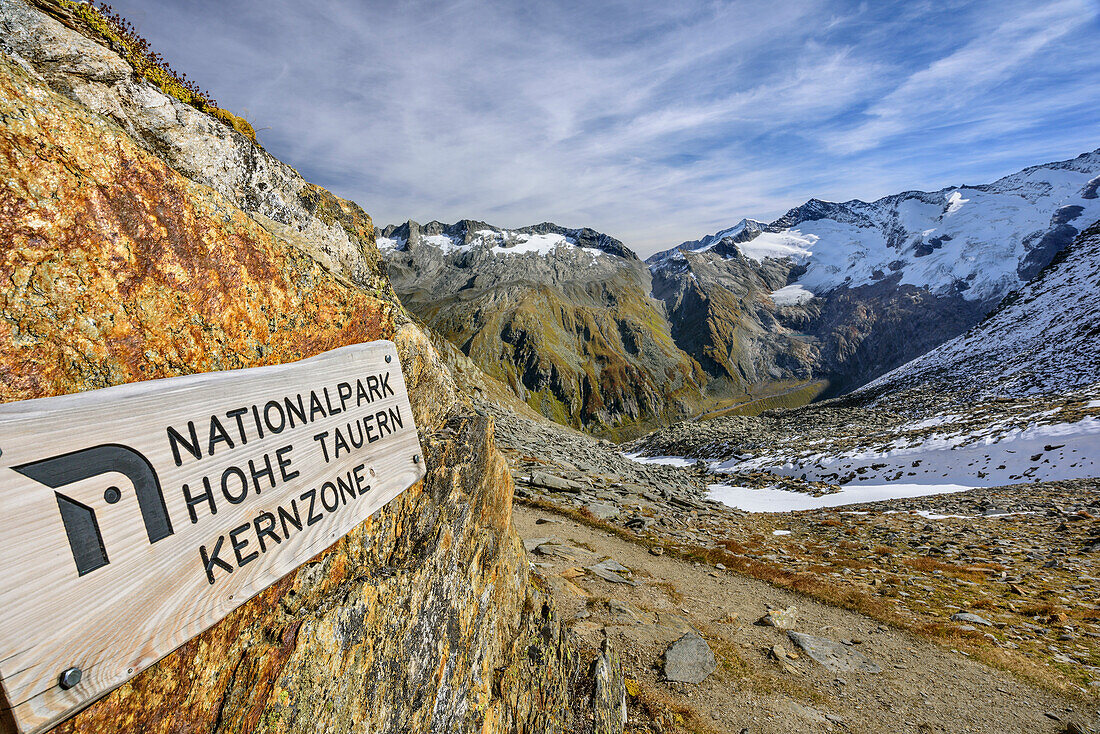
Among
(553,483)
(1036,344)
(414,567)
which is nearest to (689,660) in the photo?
(414,567)

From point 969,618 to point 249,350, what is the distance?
1841cm

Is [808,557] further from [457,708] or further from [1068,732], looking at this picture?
[457,708]

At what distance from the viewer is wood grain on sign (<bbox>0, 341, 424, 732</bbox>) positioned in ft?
6.70

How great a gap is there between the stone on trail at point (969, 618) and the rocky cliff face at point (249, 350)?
1248 cm

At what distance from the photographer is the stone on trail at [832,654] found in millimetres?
10359

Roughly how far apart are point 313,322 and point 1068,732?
14.7 metres

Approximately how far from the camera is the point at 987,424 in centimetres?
3400

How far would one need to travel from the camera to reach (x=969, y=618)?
40.7ft

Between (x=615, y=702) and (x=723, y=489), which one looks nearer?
(x=615, y=702)

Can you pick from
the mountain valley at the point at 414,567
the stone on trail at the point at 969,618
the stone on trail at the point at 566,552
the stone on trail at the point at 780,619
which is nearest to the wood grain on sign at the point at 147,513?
the mountain valley at the point at 414,567

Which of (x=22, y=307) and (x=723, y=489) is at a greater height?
(x=22, y=307)

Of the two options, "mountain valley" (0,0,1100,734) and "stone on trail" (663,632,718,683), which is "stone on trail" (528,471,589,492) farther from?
"stone on trail" (663,632,718,683)

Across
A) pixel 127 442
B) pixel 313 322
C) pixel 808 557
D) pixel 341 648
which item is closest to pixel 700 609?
pixel 808 557

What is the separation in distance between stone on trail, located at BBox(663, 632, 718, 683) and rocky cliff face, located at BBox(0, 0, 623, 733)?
3.29 metres
